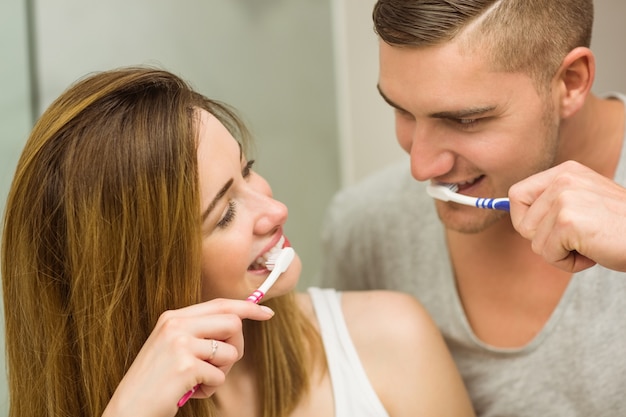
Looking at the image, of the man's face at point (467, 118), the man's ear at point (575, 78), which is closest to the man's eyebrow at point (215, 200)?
the man's face at point (467, 118)

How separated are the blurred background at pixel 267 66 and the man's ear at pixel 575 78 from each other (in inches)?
13.8

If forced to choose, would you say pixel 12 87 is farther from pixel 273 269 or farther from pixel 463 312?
pixel 463 312

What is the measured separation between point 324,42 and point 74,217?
42.6 inches

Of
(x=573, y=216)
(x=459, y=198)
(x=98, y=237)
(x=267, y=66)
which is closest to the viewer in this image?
(x=573, y=216)

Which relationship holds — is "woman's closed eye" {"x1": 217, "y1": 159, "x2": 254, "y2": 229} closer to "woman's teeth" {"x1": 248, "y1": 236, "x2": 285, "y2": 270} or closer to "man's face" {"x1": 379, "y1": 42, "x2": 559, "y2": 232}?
"woman's teeth" {"x1": 248, "y1": 236, "x2": 285, "y2": 270}

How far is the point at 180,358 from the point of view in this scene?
0.83 m

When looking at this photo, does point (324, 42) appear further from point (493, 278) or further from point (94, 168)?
point (94, 168)

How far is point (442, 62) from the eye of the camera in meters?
0.98

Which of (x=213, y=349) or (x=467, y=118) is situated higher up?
(x=467, y=118)

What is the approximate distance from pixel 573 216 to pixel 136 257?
19.5 inches

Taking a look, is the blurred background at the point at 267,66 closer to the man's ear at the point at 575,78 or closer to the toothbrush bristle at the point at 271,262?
the man's ear at the point at 575,78

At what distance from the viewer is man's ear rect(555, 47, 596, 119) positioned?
40.7 inches

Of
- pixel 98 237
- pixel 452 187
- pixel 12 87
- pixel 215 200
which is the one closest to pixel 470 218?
pixel 452 187

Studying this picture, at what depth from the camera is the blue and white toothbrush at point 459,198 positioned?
38.1 inches
